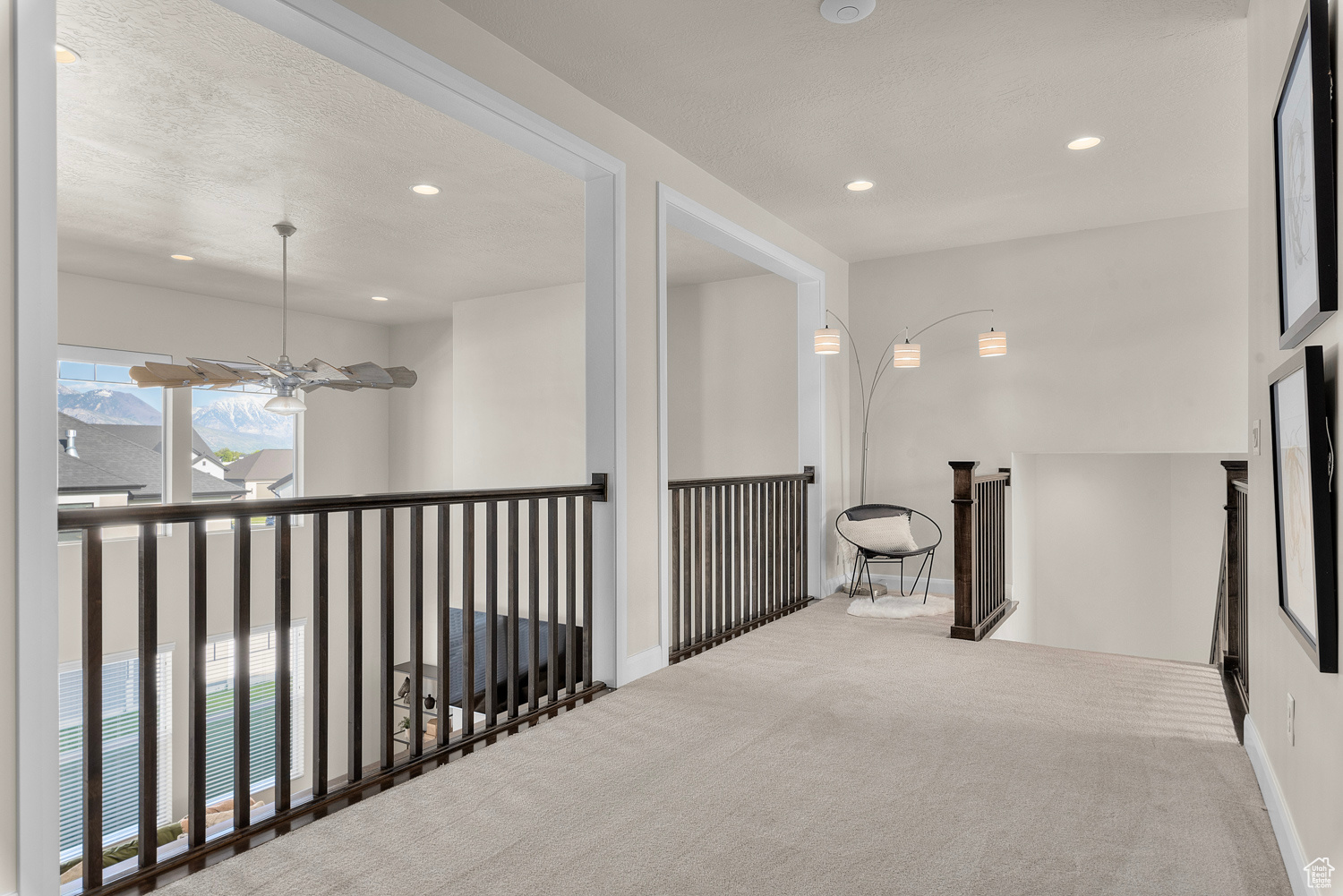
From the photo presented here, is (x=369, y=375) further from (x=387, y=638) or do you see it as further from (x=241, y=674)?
(x=241, y=674)

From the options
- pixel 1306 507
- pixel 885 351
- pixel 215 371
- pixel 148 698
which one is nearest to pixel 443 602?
pixel 148 698

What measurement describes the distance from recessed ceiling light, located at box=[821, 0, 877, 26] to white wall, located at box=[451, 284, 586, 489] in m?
4.50

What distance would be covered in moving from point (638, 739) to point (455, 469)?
548 centimetres

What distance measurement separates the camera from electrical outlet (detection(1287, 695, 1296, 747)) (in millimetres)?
1964

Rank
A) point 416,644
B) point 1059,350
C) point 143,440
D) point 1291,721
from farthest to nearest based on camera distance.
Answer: point 143,440 → point 1059,350 → point 416,644 → point 1291,721

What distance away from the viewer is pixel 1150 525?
6.22m

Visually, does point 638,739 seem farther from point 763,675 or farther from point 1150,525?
point 1150,525

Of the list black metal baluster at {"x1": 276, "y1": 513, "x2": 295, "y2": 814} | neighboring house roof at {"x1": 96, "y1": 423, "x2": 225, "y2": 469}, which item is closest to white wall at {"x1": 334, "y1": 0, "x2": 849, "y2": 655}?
black metal baluster at {"x1": 276, "y1": 513, "x2": 295, "y2": 814}

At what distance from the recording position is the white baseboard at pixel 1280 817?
5.90 ft

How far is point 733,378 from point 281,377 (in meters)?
3.48

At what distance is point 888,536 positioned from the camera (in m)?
5.24

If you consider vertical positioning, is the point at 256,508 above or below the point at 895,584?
above

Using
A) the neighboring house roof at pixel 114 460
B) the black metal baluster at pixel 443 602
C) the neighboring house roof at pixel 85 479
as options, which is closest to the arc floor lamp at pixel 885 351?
the black metal baluster at pixel 443 602

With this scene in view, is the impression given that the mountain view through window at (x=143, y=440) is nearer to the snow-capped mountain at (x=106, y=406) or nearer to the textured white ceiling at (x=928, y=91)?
the snow-capped mountain at (x=106, y=406)
